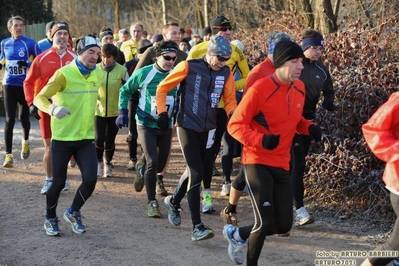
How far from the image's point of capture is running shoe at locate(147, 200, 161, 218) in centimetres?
805

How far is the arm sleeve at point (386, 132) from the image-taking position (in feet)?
16.1

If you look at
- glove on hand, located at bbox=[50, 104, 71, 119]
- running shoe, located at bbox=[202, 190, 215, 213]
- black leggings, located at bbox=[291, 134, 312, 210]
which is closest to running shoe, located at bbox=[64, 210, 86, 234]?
glove on hand, located at bbox=[50, 104, 71, 119]

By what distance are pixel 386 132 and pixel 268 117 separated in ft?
3.62

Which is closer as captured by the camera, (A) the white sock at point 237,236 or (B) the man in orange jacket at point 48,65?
(A) the white sock at point 237,236

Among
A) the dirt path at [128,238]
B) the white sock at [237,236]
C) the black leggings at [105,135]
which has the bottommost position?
the dirt path at [128,238]

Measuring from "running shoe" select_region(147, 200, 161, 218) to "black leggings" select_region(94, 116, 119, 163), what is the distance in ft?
7.02

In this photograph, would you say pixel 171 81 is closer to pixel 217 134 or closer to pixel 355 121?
pixel 217 134

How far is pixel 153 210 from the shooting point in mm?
8055

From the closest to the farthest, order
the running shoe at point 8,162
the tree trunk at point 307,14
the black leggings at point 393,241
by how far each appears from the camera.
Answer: the black leggings at point 393,241 → the running shoe at point 8,162 → the tree trunk at point 307,14

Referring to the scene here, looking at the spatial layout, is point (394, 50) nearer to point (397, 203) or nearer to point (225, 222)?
point (225, 222)

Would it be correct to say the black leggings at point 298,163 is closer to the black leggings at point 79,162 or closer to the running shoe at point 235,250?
the running shoe at point 235,250

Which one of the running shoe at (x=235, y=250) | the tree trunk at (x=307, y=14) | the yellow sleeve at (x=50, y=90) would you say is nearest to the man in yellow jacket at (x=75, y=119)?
the yellow sleeve at (x=50, y=90)

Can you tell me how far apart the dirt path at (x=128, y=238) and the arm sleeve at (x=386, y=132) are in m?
1.79

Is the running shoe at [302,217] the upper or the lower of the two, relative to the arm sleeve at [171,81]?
lower
